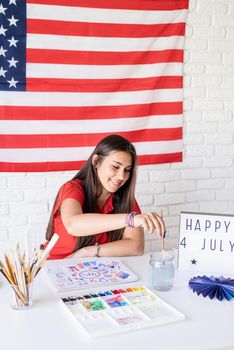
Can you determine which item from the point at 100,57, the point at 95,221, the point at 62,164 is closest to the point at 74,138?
the point at 62,164

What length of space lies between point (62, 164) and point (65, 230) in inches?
27.2

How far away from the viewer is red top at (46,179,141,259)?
1.90 m

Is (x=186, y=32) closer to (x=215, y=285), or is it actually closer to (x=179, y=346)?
(x=215, y=285)

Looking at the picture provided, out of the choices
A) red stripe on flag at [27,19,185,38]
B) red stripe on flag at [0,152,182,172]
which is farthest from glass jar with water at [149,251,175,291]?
red stripe on flag at [27,19,185,38]

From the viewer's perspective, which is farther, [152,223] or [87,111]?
[87,111]

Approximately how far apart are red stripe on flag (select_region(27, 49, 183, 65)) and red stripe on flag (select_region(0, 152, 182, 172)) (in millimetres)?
540

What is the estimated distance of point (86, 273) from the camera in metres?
1.53

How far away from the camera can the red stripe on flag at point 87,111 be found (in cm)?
241

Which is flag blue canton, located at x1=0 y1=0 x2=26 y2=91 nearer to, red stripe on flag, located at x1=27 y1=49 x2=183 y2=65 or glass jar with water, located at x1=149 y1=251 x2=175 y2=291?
red stripe on flag, located at x1=27 y1=49 x2=183 y2=65

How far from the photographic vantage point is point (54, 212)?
78.4 inches

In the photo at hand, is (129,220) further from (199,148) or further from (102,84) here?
(199,148)

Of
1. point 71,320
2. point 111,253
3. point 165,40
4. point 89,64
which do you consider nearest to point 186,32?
point 165,40

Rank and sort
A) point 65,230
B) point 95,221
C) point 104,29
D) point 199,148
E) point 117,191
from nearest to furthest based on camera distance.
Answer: point 95,221
point 65,230
point 117,191
point 104,29
point 199,148

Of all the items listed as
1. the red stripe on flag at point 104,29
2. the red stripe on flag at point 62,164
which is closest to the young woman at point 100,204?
the red stripe on flag at point 62,164
